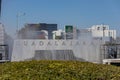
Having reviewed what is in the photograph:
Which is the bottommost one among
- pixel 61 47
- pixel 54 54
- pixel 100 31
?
pixel 54 54

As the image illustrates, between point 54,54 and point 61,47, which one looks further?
point 61,47

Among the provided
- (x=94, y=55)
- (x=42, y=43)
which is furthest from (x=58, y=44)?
(x=94, y=55)

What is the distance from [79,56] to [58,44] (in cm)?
182

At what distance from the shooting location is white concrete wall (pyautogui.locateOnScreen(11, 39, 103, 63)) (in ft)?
72.8

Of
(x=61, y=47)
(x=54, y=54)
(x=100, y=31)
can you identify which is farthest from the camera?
(x=100, y=31)

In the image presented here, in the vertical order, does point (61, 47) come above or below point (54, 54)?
above

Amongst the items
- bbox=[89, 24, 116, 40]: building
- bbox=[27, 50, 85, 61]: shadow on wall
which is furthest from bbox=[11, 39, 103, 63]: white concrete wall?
bbox=[89, 24, 116, 40]: building

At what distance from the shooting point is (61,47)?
78.0 ft

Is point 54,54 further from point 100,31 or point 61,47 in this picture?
point 100,31

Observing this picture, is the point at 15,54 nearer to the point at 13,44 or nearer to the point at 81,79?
the point at 13,44

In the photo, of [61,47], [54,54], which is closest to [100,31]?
[61,47]

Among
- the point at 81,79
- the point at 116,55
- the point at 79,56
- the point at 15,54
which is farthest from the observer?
the point at 116,55

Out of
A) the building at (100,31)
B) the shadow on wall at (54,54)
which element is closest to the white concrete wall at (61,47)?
the shadow on wall at (54,54)

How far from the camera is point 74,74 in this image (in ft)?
20.3
